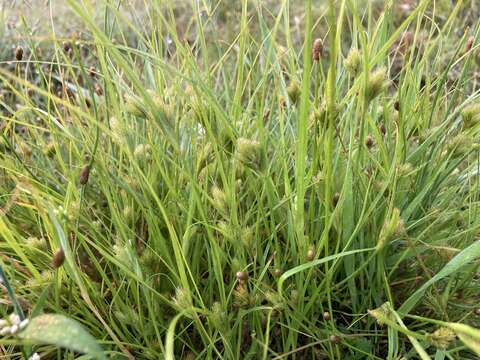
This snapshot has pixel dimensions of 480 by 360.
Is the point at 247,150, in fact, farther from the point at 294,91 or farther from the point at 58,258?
the point at 58,258

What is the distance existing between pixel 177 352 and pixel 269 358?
0.16 meters

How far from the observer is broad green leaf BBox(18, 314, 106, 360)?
0.49m

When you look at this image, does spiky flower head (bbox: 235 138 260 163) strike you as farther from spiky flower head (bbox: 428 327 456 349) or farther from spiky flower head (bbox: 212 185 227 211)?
spiky flower head (bbox: 428 327 456 349)

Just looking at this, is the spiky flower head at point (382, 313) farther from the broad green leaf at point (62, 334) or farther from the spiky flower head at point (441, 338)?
the broad green leaf at point (62, 334)

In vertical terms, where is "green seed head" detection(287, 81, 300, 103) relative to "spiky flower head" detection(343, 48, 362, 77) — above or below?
below

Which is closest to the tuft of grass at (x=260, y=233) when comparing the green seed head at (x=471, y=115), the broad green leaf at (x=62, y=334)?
the green seed head at (x=471, y=115)

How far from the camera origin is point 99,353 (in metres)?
0.50

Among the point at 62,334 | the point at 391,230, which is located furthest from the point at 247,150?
the point at 62,334

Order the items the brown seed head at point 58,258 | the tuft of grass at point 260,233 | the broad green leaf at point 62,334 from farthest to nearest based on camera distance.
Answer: the tuft of grass at point 260,233 < the brown seed head at point 58,258 < the broad green leaf at point 62,334

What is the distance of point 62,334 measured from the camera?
510 mm

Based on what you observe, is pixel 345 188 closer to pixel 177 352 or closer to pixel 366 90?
pixel 366 90

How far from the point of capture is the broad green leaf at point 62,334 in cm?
49

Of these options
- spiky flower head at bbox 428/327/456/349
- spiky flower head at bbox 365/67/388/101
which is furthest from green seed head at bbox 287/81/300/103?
spiky flower head at bbox 428/327/456/349

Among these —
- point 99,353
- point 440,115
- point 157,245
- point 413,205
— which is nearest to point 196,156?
point 157,245
